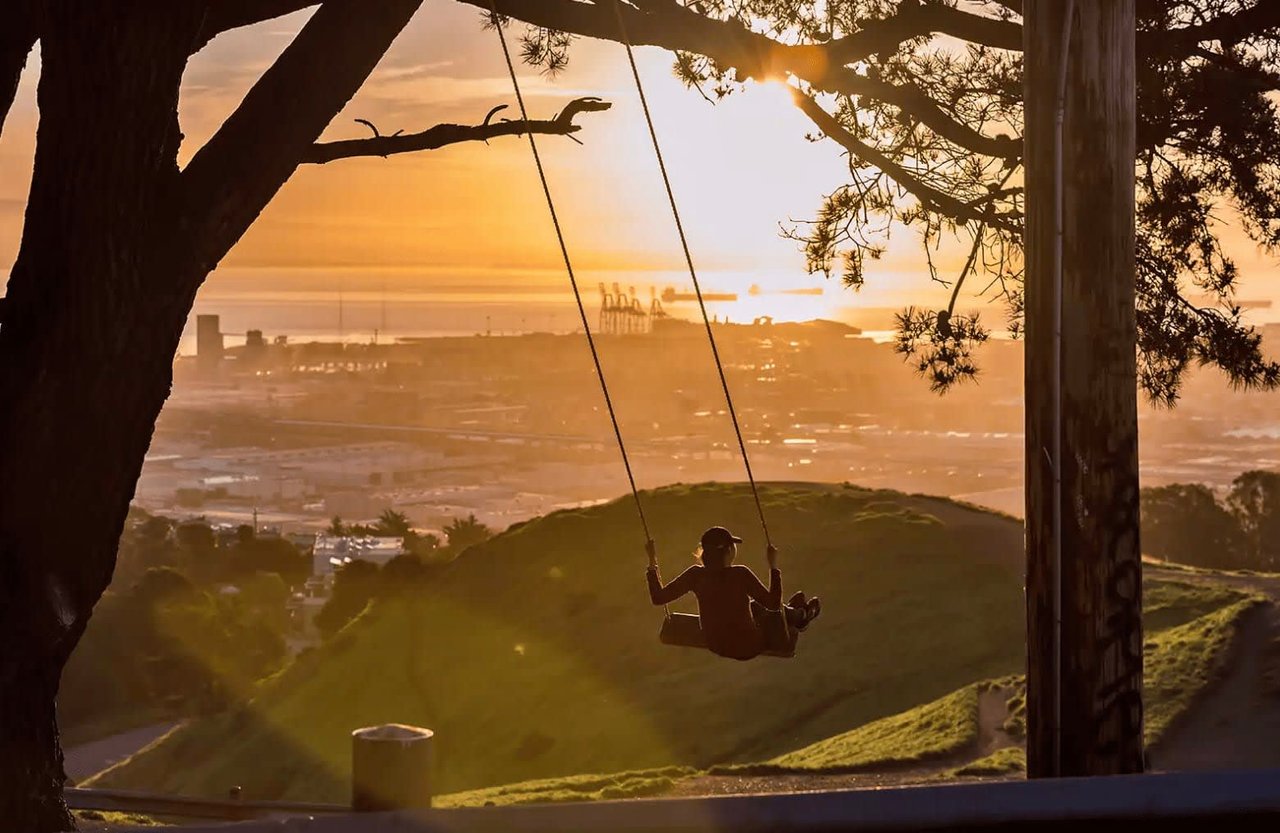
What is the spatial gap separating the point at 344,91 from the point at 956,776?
10038 mm

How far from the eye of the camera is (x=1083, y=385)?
450 cm

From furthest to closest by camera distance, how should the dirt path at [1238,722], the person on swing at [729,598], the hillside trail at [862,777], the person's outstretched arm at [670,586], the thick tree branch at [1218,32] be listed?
the hillside trail at [862,777], the dirt path at [1238,722], the thick tree branch at [1218,32], the person's outstretched arm at [670,586], the person on swing at [729,598]

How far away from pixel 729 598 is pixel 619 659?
77.3 feet

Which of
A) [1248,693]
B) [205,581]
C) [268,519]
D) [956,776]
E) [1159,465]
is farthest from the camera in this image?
[268,519]

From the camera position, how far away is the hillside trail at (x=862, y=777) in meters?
14.1

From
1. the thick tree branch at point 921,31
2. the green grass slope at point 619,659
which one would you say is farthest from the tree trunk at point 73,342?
the green grass slope at point 619,659

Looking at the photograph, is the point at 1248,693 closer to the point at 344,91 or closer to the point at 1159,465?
the point at 344,91

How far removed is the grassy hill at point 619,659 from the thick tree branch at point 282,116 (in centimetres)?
1181

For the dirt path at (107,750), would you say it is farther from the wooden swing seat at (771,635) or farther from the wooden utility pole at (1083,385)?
the wooden utility pole at (1083,385)

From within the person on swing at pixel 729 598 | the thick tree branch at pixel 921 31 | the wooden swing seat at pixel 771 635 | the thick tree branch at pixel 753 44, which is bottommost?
the wooden swing seat at pixel 771 635

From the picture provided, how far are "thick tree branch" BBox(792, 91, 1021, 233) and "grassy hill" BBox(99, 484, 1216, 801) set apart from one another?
30.0 ft

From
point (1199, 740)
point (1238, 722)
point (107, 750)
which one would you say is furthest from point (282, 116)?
point (107, 750)

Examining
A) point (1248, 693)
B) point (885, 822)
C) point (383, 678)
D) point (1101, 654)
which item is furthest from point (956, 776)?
point (383, 678)

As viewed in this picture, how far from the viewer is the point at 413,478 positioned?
16038cm
